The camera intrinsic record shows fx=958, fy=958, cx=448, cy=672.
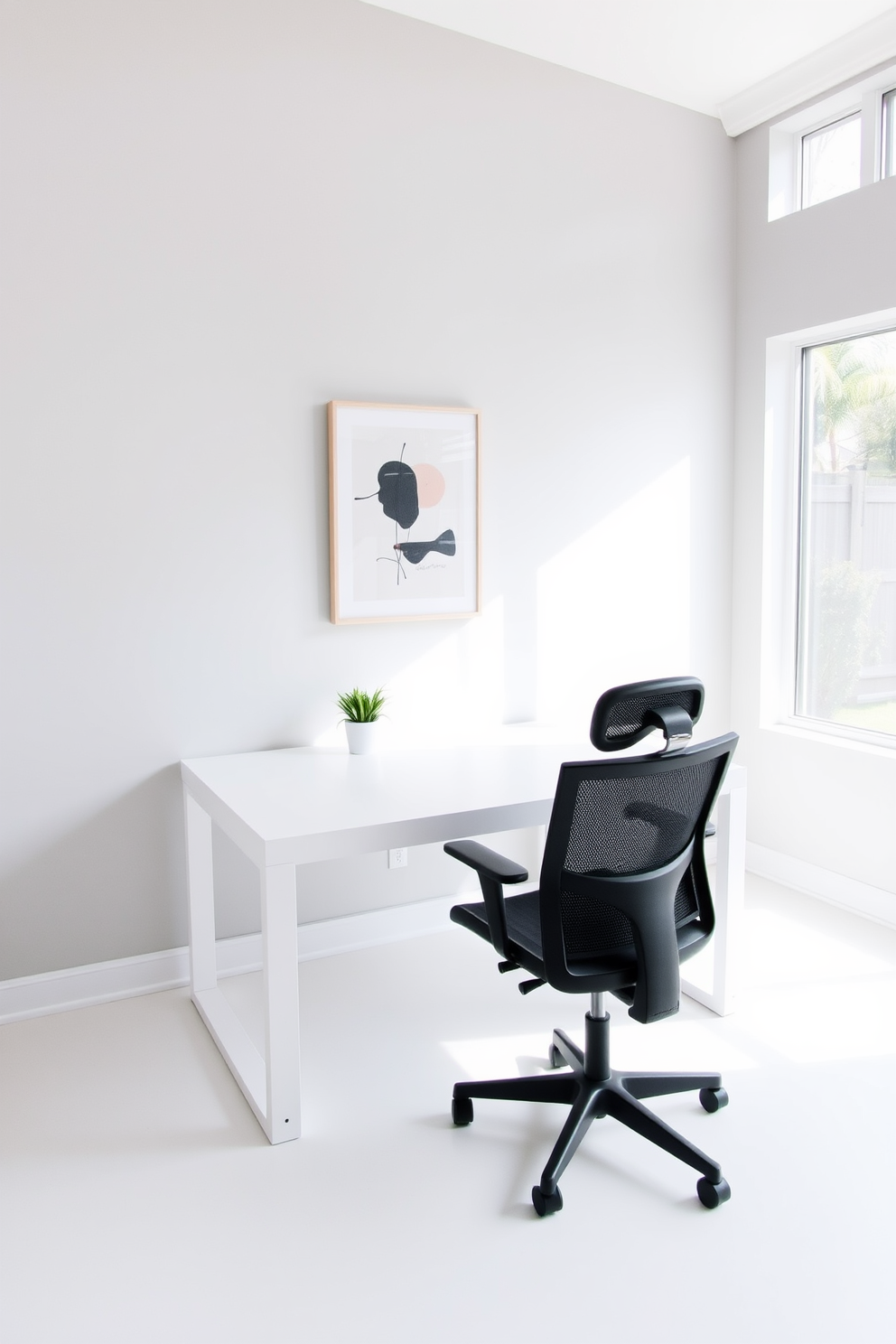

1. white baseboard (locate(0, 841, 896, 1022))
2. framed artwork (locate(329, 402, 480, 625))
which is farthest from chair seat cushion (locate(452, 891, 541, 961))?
framed artwork (locate(329, 402, 480, 625))

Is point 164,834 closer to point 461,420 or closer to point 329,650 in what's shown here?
point 329,650

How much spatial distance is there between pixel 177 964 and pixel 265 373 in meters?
1.74

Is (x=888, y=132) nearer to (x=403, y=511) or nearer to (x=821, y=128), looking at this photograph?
(x=821, y=128)

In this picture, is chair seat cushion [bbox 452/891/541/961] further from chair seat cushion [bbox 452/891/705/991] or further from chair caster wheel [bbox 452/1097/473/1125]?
chair caster wheel [bbox 452/1097/473/1125]

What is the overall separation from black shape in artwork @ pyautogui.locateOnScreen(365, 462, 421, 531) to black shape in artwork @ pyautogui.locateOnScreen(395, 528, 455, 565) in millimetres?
59

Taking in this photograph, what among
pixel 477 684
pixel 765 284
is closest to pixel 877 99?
pixel 765 284

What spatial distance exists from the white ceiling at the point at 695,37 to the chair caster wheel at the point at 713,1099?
2998 mm

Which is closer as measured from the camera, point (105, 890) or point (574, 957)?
point (574, 957)

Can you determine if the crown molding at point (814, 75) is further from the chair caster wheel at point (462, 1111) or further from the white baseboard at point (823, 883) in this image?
the chair caster wheel at point (462, 1111)

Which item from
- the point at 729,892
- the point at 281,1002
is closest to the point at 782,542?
the point at 729,892

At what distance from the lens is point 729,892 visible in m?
2.59

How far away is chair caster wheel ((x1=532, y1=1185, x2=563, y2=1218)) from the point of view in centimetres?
182

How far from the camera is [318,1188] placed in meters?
1.92

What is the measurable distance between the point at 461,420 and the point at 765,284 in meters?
1.38
